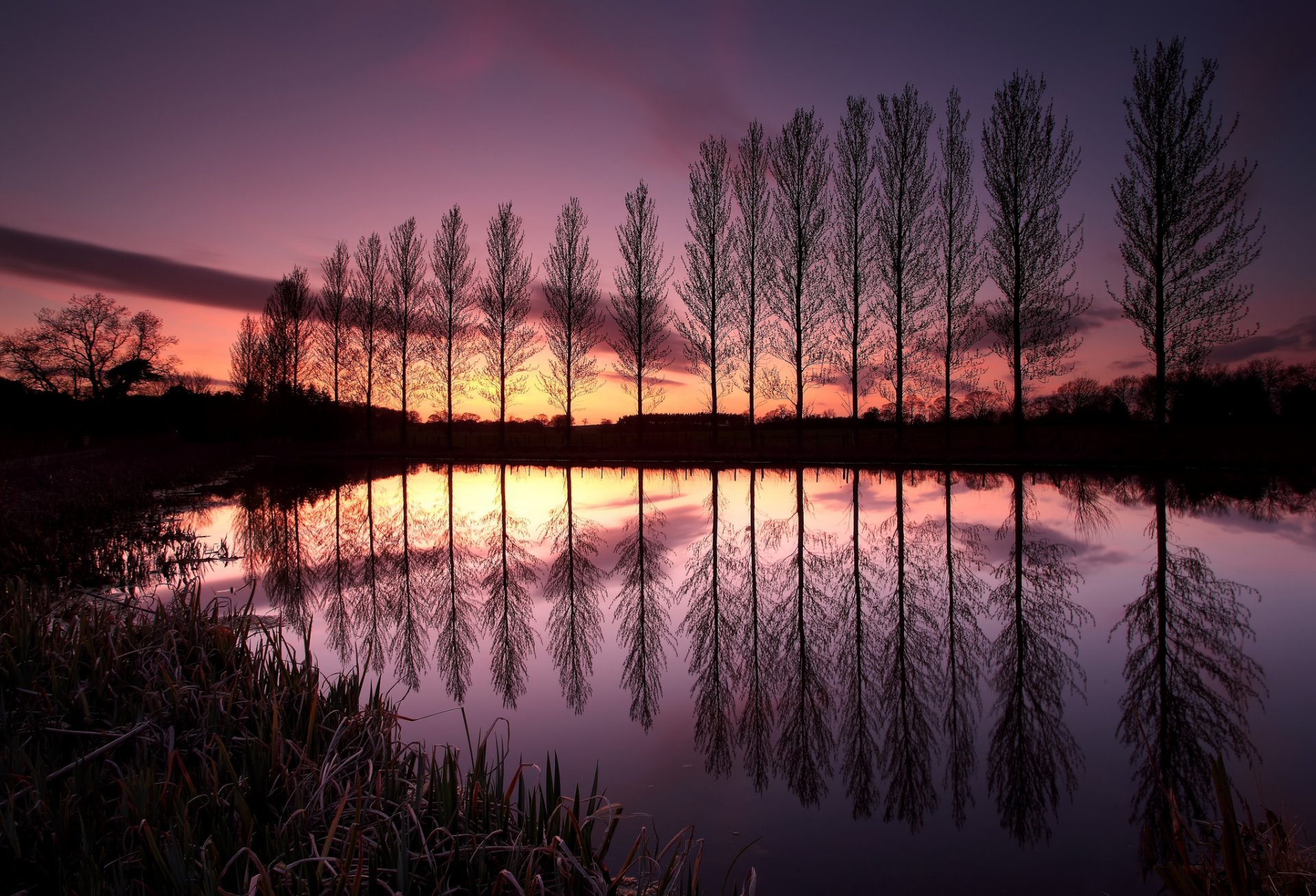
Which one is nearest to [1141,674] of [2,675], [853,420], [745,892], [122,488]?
[745,892]

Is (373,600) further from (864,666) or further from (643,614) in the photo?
(864,666)

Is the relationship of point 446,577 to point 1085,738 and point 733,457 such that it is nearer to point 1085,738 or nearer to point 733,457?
point 1085,738

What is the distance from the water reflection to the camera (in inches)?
140

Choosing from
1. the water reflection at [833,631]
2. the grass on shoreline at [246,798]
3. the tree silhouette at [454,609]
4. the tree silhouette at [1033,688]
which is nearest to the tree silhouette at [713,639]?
the water reflection at [833,631]

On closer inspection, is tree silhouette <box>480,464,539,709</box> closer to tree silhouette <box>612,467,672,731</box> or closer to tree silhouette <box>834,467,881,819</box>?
tree silhouette <box>612,467,672,731</box>

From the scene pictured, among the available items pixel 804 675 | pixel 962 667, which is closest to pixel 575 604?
pixel 804 675

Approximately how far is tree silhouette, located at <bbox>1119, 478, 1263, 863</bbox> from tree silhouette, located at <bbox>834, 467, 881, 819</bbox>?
3.90ft

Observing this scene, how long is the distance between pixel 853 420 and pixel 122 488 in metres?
25.9

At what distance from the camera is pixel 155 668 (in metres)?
3.13

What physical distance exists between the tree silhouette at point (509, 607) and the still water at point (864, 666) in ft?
0.17

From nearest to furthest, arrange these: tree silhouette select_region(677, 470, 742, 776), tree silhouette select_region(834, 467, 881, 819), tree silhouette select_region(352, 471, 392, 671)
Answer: tree silhouette select_region(834, 467, 881, 819), tree silhouette select_region(677, 470, 742, 776), tree silhouette select_region(352, 471, 392, 671)

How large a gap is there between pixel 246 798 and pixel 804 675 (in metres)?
3.54

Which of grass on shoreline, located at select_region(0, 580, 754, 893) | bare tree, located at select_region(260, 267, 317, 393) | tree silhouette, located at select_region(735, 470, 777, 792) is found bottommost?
tree silhouette, located at select_region(735, 470, 777, 792)

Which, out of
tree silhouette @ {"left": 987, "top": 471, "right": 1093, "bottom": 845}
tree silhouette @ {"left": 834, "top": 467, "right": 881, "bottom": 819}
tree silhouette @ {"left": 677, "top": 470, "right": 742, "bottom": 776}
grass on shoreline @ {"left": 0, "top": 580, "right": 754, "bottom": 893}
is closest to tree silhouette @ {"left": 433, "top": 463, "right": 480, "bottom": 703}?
grass on shoreline @ {"left": 0, "top": 580, "right": 754, "bottom": 893}
